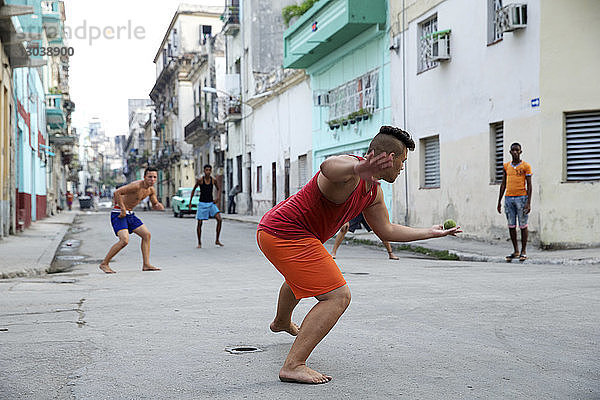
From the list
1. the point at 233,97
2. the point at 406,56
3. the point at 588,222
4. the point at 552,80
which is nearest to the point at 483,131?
the point at 552,80

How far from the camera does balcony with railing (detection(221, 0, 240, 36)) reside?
131ft

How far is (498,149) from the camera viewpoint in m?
15.9

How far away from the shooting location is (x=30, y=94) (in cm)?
2803

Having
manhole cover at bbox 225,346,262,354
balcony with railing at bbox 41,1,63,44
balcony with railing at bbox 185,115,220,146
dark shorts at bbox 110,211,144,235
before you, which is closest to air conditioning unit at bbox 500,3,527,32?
dark shorts at bbox 110,211,144,235

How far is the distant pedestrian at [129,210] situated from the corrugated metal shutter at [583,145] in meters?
7.92

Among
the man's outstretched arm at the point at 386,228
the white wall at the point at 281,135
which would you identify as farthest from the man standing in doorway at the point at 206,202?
the white wall at the point at 281,135

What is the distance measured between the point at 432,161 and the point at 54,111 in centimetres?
2600

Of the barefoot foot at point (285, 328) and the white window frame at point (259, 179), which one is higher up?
the white window frame at point (259, 179)

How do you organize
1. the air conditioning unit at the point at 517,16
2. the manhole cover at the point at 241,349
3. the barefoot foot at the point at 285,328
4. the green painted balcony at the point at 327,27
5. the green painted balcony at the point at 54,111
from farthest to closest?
the green painted balcony at the point at 54,111 → the green painted balcony at the point at 327,27 → the air conditioning unit at the point at 517,16 → the barefoot foot at the point at 285,328 → the manhole cover at the point at 241,349

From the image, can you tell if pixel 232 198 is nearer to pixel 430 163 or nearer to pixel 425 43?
pixel 430 163

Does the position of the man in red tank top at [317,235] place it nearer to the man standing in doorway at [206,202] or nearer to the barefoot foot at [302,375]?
the barefoot foot at [302,375]

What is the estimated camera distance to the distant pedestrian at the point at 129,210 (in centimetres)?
1062

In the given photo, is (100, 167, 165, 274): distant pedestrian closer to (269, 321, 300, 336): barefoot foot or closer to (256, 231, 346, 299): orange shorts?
(269, 321, 300, 336): barefoot foot

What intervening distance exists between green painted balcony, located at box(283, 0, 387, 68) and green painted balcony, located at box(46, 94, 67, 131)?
15.9 metres
